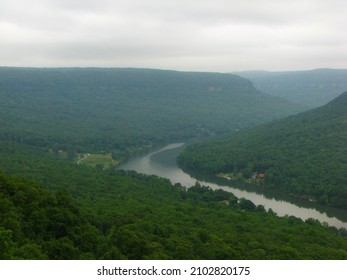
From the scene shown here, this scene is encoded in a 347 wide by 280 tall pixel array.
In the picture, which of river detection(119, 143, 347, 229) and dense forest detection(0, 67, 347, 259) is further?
river detection(119, 143, 347, 229)

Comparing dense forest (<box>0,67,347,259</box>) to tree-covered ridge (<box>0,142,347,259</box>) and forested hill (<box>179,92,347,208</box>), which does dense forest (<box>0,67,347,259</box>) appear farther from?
forested hill (<box>179,92,347,208</box>)

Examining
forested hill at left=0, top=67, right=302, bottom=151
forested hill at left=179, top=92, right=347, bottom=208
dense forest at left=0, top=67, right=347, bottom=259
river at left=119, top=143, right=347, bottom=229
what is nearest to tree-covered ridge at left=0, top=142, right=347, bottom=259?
dense forest at left=0, top=67, right=347, bottom=259

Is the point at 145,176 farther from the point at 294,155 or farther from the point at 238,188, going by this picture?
the point at 294,155

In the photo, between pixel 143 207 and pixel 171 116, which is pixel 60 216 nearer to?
pixel 143 207

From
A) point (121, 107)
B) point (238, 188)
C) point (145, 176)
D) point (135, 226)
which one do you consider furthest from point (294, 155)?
point (121, 107)

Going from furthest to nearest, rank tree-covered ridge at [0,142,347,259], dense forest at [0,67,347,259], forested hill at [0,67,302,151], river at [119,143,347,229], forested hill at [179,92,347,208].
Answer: forested hill at [0,67,302,151] < forested hill at [179,92,347,208] < river at [119,143,347,229] < dense forest at [0,67,347,259] < tree-covered ridge at [0,142,347,259]

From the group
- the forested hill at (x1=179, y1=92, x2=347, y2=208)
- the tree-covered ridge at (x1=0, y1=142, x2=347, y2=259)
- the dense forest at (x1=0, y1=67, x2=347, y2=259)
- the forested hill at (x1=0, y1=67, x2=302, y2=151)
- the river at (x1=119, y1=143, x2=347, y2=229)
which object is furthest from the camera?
the forested hill at (x1=0, y1=67, x2=302, y2=151)

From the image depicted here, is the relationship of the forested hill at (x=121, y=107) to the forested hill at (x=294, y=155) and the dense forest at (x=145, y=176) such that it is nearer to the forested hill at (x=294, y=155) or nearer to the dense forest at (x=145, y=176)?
the dense forest at (x=145, y=176)
